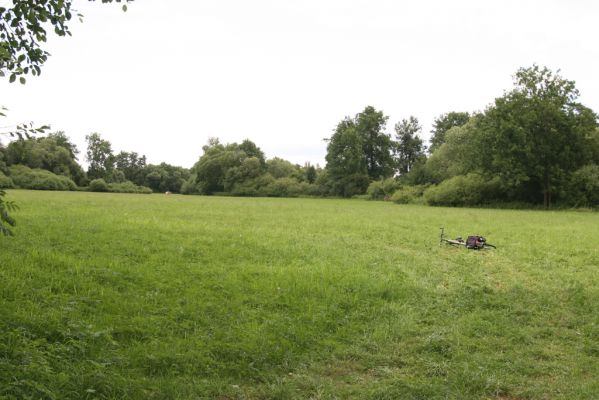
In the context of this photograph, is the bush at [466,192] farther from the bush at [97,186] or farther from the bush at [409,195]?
the bush at [97,186]

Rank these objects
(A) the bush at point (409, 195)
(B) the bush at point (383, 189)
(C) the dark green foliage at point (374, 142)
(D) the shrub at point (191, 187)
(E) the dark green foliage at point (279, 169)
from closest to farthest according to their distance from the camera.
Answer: (A) the bush at point (409, 195)
(B) the bush at point (383, 189)
(C) the dark green foliage at point (374, 142)
(D) the shrub at point (191, 187)
(E) the dark green foliage at point (279, 169)

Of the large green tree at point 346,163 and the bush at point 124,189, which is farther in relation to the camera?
the bush at point 124,189

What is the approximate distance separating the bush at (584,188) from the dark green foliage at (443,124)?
47867 mm

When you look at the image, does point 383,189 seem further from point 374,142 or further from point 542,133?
point 542,133

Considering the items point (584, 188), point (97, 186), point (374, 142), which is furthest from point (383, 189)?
point (97, 186)

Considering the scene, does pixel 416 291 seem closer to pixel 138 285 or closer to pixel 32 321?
pixel 138 285

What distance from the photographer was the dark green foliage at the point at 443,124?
88250 mm

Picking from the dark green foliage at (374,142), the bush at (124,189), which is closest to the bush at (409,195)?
the dark green foliage at (374,142)

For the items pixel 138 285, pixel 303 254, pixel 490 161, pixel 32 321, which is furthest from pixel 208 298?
pixel 490 161

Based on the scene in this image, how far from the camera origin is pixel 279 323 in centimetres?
747

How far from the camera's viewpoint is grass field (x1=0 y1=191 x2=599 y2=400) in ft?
17.7

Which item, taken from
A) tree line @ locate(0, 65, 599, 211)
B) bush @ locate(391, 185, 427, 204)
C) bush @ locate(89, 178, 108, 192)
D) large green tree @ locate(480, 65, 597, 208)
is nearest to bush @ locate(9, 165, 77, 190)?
tree line @ locate(0, 65, 599, 211)

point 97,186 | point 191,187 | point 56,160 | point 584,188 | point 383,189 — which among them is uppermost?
point 56,160

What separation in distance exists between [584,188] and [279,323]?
42.6 m
